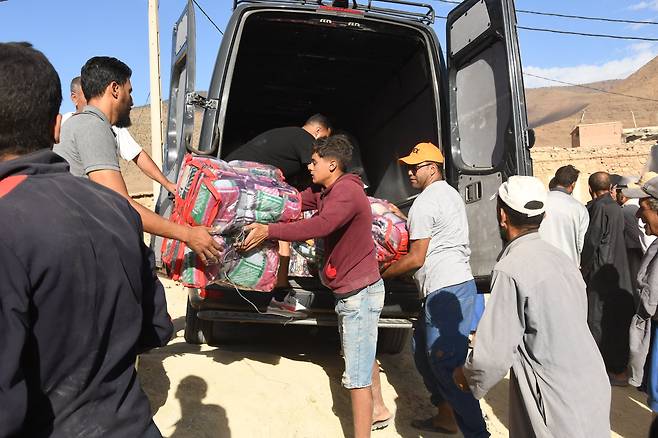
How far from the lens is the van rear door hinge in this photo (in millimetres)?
3963

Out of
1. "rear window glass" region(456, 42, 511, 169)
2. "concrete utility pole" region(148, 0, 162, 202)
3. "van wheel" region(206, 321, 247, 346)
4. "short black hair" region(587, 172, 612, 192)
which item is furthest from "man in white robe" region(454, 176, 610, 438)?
"concrete utility pole" region(148, 0, 162, 202)

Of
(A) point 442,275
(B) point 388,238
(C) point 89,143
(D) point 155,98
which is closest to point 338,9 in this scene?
(B) point 388,238

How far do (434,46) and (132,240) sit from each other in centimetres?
367

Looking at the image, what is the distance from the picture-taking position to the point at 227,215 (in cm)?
329

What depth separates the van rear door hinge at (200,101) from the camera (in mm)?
3963

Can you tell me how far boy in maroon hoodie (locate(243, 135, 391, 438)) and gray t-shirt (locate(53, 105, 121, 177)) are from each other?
916 millimetres

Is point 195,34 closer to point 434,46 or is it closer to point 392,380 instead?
point 434,46

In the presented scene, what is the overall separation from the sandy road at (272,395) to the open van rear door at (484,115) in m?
1.14

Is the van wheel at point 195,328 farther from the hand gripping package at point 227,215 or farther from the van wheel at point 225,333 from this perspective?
the hand gripping package at point 227,215

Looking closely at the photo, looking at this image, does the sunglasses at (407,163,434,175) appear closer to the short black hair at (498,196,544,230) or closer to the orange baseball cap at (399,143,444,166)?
the orange baseball cap at (399,143,444,166)

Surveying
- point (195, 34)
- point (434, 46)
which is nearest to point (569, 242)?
point (434, 46)

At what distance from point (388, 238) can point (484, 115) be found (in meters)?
1.22

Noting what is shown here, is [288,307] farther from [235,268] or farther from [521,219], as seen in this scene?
[521,219]

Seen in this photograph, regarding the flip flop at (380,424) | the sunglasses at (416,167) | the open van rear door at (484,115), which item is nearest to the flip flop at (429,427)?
the flip flop at (380,424)
